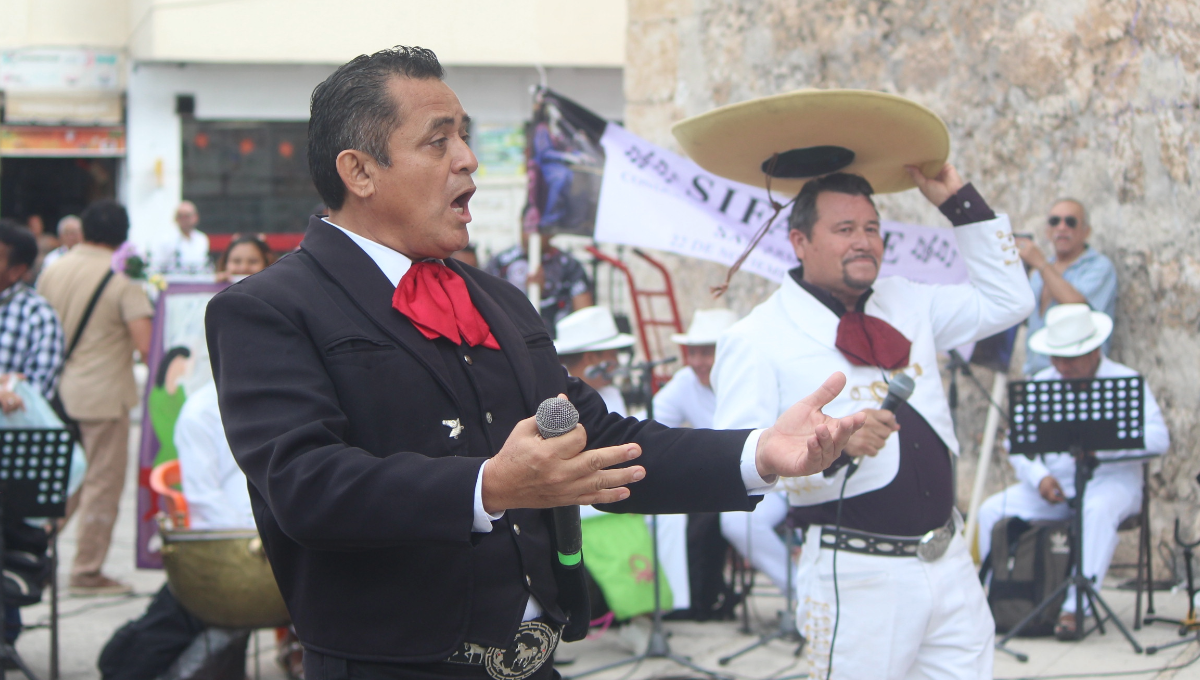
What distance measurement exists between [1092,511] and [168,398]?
474 centimetres

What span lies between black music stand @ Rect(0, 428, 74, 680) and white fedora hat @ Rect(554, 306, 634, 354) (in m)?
2.32

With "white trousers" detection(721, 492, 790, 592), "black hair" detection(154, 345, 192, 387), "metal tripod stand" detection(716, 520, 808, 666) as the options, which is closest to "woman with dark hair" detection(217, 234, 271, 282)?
"black hair" detection(154, 345, 192, 387)

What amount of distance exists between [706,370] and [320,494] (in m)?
4.59

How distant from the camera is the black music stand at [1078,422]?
4.98 metres

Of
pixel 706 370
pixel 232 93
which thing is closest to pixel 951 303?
pixel 706 370

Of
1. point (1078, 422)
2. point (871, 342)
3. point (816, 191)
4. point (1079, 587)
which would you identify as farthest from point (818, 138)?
point (1079, 587)

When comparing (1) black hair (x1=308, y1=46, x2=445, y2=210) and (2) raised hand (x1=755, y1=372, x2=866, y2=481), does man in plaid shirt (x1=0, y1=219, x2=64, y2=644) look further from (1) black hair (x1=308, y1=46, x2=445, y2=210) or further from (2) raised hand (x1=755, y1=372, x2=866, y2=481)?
(2) raised hand (x1=755, y1=372, x2=866, y2=481)

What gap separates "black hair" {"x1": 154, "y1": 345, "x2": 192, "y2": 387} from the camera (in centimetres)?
591

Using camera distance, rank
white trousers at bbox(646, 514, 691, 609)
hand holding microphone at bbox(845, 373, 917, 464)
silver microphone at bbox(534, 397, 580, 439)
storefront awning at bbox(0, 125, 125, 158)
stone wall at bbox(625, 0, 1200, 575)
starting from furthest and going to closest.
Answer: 1. storefront awning at bbox(0, 125, 125, 158)
2. stone wall at bbox(625, 0, 1200, 575)
3. white trousers at bbox(646, 514, 691, 609)
4. hand holding microphone at bbox(845, 373, 917, 464)
5. silver microphone at bbox(534, 397, 580, 439)

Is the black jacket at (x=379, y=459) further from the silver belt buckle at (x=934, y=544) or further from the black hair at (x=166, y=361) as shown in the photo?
the black hair at (x=166, y=361)

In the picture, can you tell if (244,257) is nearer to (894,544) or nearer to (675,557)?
(675,557)

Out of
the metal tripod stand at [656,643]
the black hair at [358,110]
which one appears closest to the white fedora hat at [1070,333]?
the metal tripod stand at [656,643]

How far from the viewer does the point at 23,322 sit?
5492mm

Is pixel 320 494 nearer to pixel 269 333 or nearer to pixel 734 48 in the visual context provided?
pixel 269 333
